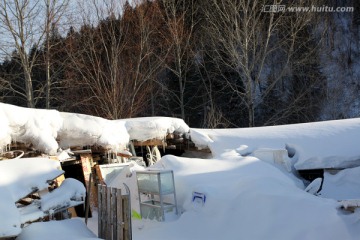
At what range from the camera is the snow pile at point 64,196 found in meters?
6.17

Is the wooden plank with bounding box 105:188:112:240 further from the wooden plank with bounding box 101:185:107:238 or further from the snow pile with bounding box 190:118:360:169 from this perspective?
the snow pile with bounding box 190:118:360:169

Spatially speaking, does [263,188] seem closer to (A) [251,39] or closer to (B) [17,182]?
(B) [17,182]

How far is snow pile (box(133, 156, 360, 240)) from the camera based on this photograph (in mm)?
6430

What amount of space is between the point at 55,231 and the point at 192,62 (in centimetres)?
2059

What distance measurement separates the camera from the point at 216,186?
881cm

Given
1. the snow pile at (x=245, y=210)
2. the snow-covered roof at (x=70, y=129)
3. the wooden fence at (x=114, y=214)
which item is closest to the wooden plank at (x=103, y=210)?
the wooden fence at (x=114, y=214)

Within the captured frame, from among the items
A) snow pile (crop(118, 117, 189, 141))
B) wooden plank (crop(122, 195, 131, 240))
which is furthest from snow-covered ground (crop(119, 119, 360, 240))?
wooden plank (crop(122, 195, 131, 240))

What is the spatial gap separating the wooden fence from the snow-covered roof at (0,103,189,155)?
3.70m

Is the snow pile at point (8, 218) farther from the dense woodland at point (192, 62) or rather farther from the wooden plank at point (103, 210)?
the dense woodland at point (192, 62)

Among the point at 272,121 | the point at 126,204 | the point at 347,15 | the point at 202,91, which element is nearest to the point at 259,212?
the point at 126,204

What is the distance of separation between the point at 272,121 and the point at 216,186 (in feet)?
49.5

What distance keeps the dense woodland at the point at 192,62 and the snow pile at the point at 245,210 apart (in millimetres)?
11461

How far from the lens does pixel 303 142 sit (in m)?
12.8

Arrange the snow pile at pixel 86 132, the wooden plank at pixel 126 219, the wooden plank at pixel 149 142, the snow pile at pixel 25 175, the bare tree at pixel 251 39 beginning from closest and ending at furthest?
the snow pile at pixel 25 175 < the wooden plank at pixel 126 219 < the snow pile at pixel 86 132 < the wooden plank at pixel 149 142 < the bare tree at pixel 251 39
